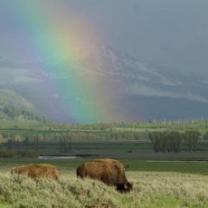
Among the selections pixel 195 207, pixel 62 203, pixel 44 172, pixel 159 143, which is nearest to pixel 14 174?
pixel 44 172

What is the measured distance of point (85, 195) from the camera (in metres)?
29.8

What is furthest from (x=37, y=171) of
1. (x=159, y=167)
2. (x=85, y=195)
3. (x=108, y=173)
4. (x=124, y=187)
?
(x=159, y=167)

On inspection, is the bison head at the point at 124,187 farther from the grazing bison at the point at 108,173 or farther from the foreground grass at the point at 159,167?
the foreground grass at the point at 159,167

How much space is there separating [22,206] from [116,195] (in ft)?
30.2

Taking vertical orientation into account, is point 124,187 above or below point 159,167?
above

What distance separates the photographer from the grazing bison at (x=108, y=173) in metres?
36.1

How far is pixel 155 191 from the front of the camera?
34.8m

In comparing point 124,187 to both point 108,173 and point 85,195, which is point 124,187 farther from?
point 85,195

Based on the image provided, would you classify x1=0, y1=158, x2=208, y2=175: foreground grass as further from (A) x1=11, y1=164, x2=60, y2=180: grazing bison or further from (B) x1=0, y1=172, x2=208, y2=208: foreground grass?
(A) x1=11, y1=164, x2=60, y2=180: grazing bison

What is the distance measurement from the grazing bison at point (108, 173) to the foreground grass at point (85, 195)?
0.99m

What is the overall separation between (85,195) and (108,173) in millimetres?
6590

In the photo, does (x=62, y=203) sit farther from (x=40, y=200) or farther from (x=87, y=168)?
(x=87, y=168)

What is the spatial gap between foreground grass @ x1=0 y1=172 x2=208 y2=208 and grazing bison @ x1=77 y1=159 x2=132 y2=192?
99 cm

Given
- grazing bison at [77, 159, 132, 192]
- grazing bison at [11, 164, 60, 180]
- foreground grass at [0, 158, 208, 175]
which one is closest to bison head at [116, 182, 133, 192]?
grazing bison at [77, 159, 132, 192]
